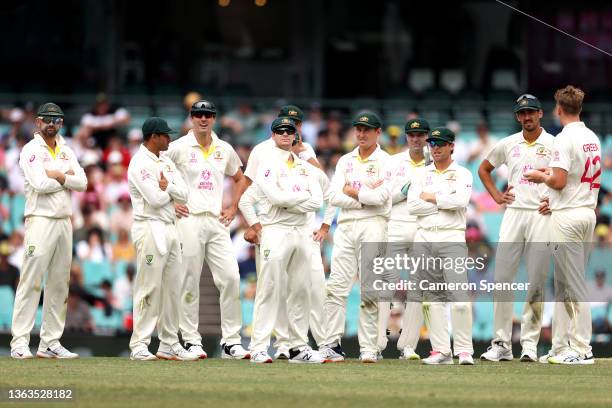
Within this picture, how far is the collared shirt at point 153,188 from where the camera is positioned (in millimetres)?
13758

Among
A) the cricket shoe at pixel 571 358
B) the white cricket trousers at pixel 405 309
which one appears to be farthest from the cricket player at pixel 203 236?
the cricket shoe at pixel 571 358

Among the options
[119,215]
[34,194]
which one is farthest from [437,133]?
[119,215]

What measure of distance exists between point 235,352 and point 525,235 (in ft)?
9.68

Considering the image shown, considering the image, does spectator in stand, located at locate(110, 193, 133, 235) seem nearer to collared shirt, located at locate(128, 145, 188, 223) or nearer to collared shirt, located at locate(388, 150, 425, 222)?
collared shirt, located at locate(388, 150, 425, 222)

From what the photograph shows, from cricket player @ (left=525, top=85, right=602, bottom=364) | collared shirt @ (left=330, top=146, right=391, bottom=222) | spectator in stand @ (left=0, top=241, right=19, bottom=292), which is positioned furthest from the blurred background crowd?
cricket player @ (left=525, top=85, right=602, bottom=364)

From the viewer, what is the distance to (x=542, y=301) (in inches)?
562

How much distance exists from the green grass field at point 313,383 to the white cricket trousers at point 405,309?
66cm

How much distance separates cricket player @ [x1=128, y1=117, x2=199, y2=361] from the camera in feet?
45.3

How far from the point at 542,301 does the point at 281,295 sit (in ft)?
8.06

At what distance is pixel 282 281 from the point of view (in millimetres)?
13828

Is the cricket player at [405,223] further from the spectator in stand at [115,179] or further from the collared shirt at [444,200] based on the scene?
the spectator in stand at [115,179]

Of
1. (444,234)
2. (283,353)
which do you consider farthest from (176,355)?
(444,234)

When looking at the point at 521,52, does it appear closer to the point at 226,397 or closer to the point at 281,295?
the point at 281,295

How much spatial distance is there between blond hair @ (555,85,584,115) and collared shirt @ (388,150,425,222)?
5.82 feet
